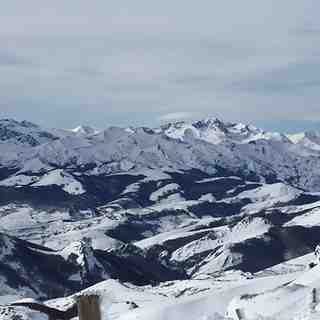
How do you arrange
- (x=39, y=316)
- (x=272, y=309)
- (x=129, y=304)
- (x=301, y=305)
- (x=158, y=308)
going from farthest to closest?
(x=39, y=316) < (x=129, y=304) < (x=158, y=308) < (x=272, y=309) < (x=301, y=305)

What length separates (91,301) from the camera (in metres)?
17.7

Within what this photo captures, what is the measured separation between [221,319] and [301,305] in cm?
4354

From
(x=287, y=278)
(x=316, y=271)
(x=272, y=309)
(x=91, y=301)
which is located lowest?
(x=287, y=278)

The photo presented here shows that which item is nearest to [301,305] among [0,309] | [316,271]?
[316,271]

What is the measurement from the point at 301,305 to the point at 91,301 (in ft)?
198

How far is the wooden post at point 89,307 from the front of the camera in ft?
57.7

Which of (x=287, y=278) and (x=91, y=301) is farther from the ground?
(x=91, y=301)

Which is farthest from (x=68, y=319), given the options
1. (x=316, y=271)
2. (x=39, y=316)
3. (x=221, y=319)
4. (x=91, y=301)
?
(x=91, y=301)

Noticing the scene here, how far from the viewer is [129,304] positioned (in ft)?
525

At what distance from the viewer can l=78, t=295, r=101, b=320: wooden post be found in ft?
57.7

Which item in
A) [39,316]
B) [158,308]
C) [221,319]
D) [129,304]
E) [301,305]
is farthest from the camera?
[39,316]

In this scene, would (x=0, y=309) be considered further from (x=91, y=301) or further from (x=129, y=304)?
(x=91, y=301)

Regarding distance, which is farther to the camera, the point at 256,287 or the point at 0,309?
the point at 0,309

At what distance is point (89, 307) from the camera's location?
1780 centimetres
